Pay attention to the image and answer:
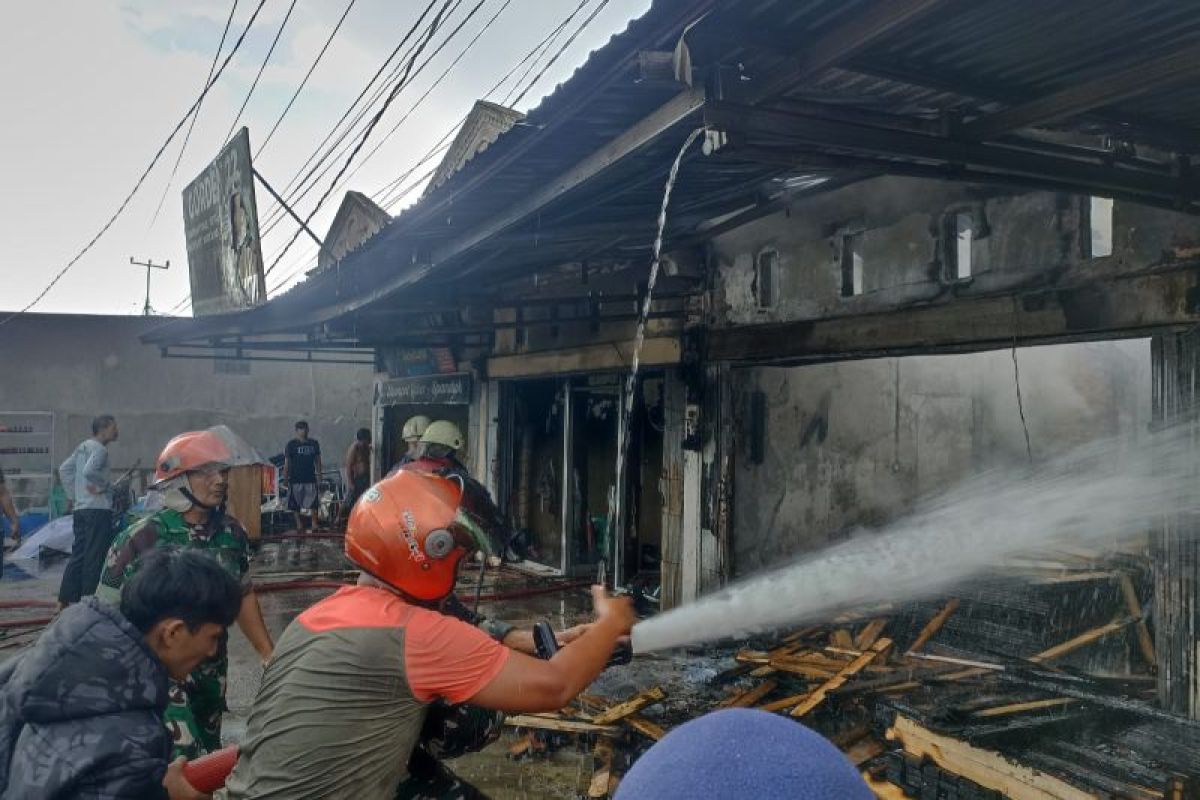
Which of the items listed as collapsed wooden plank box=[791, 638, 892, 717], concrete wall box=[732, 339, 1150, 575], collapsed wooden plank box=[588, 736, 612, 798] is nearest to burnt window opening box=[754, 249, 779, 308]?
concrete wall box=[732, 339, 1150, 575]

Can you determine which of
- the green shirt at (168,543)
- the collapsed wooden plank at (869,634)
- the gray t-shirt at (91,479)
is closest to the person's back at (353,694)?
the green shirt at (168,543)

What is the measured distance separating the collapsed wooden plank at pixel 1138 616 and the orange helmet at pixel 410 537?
6.62m

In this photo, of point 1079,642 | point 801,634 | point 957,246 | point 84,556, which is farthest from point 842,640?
point 84,556

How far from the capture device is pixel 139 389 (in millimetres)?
22266

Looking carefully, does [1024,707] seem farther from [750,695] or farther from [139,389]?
[139,389]

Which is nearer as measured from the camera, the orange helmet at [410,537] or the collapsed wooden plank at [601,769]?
the orange helmet at [410,537]

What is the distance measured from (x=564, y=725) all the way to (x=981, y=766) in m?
2.90

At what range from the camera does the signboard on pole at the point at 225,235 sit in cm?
1204

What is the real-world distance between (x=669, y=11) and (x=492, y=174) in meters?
1.84

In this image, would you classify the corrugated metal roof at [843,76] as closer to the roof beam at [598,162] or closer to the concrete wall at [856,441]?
the roof beam at [598,162]

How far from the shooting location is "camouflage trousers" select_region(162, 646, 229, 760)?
13.0ft

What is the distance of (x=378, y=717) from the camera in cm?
237

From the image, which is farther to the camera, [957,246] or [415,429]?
[415,429]

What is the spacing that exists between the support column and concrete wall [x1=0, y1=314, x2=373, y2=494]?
889 inches
